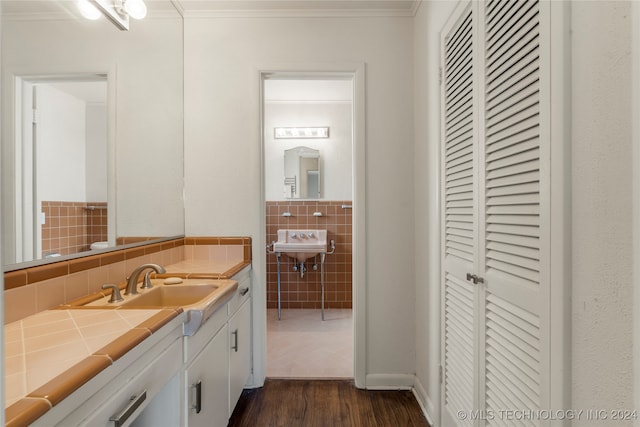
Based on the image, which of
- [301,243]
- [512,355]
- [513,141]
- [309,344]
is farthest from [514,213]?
[301,243]

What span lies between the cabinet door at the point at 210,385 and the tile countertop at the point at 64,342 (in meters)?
0.30

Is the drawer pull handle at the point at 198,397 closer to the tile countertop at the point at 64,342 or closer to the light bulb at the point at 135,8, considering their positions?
the tile countertop at the point at 64,342

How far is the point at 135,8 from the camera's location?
66.7 inches

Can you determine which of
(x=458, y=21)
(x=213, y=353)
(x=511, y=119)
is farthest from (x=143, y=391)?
(x=458, y=21)

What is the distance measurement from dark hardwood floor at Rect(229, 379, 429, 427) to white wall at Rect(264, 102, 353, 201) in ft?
6.87

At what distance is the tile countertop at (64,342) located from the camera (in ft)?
2.29

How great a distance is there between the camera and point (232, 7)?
2.17m

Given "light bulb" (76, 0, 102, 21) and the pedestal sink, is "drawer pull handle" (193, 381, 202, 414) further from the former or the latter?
the pedestal sink

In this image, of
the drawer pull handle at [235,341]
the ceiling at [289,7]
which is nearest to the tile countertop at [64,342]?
the drawer pull handle at [235,341]

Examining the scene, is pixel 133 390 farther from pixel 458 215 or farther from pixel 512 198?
pixel 458 215

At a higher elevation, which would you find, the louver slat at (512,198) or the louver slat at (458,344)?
the louver slat at (512,198)

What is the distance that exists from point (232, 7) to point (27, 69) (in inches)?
55.2

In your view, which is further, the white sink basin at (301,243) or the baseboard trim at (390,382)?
the white sink basin at (301,243)

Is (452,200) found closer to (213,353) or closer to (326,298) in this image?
(213,353)
